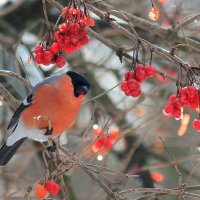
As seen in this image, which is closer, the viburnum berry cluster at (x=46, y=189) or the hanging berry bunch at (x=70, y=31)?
the hanging berry bunch at (x=70, y=31)

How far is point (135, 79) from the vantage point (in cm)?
222

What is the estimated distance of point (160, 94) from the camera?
4.51 m

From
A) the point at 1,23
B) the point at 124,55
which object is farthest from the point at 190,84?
the point at 1,23

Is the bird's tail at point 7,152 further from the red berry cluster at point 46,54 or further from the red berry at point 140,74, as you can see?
the red berry at point 140,74

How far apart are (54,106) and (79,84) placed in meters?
0.17

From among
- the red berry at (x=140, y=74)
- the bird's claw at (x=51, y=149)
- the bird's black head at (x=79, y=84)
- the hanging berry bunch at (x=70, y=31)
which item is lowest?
the bird's claw at (x=51, y=149)

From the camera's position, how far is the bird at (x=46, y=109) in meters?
2.87

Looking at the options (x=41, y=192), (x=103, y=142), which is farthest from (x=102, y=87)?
(x=41, y=192)

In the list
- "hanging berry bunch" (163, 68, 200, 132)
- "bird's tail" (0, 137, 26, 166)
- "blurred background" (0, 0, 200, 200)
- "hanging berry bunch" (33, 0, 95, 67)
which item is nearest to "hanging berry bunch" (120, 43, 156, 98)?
"hanging berry bunch" (163, 68, 200, 132)

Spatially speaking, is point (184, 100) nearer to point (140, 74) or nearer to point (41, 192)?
point (140, 74)

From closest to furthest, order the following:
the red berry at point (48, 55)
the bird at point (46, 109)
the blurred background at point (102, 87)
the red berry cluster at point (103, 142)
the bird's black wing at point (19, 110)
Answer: the red berry at point (48, 55) < the bird's black wing at point (19, 110) < the bird at point (46, 109) < the red berry cluster at point (103, 142) < the blurred background at point (102, 87)

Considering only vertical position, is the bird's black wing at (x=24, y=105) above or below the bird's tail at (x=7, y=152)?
above

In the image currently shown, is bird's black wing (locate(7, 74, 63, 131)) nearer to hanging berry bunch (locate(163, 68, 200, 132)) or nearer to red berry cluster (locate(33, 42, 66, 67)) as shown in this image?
red berry cluster (locate(33, 42, 66, 67))

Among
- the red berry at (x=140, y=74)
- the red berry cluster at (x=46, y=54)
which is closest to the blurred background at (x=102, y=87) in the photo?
the red berry cluster at (x=46, y=54)
